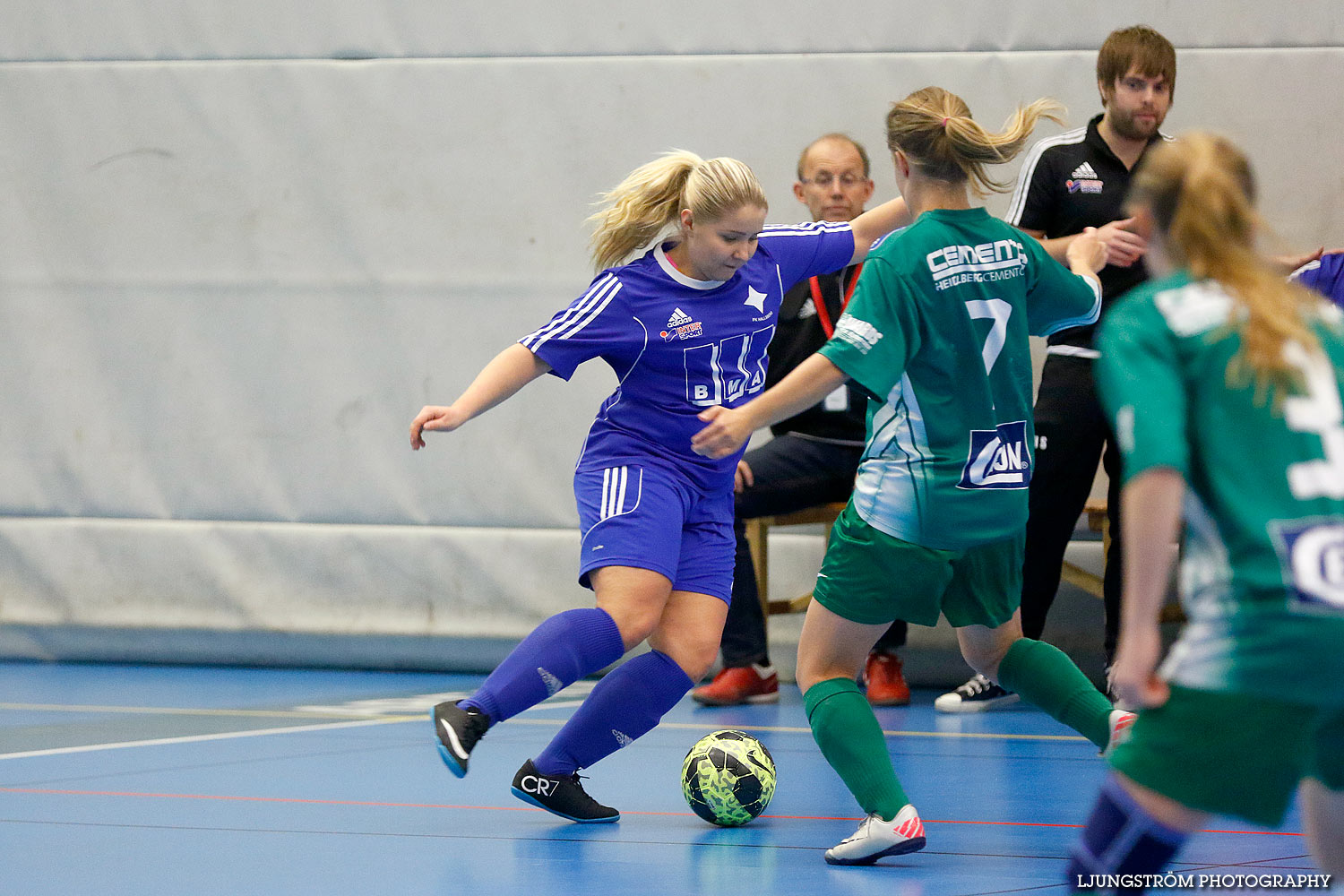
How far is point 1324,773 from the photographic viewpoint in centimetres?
204

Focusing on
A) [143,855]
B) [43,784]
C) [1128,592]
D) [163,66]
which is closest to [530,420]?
[163,66]

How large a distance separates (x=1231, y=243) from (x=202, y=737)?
417cm

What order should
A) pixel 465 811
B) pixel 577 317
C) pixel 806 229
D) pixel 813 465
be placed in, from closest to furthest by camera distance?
pixel 577 317
pixel 465 811
pixel 806 229
pixel 813 465

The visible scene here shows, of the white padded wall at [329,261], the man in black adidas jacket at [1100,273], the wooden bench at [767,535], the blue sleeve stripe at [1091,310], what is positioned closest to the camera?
the blue sleeve stripe at [1091,310]

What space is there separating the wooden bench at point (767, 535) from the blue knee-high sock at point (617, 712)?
2.25m

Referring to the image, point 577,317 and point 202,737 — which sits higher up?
point 577,317

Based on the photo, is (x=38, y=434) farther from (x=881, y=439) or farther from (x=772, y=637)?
(x=881, y=439)

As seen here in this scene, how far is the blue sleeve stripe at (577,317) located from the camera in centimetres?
385

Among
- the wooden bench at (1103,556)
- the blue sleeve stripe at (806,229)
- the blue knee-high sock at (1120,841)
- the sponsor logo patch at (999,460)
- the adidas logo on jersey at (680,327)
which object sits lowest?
the wooden bench at (1103,556)

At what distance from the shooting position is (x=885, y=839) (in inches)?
127

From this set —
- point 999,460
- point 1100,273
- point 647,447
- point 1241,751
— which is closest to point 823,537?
point 1100,273

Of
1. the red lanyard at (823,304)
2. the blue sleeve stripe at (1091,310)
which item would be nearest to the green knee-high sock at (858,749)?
the blue sleeve stripe at (1091,310)

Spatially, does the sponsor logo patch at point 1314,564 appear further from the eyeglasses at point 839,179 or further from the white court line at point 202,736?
the eyeglasses at point 839,179

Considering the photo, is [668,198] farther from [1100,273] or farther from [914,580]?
[1100,273]
